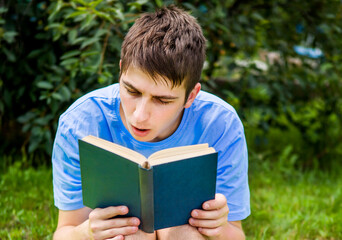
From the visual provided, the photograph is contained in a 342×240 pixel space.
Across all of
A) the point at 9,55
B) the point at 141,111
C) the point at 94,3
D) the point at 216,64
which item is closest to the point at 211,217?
the point at 141,111

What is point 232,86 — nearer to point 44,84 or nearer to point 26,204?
point 44,84

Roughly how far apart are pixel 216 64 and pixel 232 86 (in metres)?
0.23

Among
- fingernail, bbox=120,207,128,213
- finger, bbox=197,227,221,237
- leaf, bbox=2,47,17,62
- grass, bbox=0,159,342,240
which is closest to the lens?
fingernail, bbox=120,207,128,213

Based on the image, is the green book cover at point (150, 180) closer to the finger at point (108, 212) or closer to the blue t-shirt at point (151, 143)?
the finger at point (108, 212)

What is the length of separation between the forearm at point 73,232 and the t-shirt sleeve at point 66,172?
9 cm

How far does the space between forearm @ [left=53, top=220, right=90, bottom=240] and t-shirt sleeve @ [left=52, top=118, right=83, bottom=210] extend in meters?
0.09

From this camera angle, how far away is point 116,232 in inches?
62.0

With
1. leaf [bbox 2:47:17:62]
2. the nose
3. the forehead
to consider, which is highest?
the forehead

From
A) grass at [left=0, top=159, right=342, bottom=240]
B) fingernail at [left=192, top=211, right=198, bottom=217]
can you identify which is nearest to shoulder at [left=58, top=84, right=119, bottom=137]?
fingernail at [left=192, top=211, right=198, bottom=217]

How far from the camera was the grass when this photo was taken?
7.69 feet

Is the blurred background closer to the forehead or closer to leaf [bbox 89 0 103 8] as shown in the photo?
leaf [bbox 89 0 103 8]

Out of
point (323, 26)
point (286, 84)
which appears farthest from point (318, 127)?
point (323, 26)

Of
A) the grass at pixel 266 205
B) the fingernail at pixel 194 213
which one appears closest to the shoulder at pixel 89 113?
the fingernail at pixel 194 213

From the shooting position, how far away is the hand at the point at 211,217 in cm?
159
